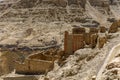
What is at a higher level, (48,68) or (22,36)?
(48,68)

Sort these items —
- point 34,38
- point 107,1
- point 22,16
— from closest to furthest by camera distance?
point 34,38
point 22,16
point 107,1

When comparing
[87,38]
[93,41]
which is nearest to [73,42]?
[87,38]

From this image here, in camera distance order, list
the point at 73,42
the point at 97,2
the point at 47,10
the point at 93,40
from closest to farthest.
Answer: the point at 93,40, the point at 73,42, the point at 47,10, the point at 97,2

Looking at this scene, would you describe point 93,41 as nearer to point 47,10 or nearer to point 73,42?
point 73,42

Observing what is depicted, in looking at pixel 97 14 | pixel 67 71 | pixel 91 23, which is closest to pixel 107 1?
pixel 97 14

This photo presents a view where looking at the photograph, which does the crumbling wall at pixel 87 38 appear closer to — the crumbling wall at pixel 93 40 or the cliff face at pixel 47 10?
the crumbling wall at pixel 93 40

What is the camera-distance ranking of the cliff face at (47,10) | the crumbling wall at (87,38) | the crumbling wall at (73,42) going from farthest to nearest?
the cliff face at (47,10) < the crumbling wall at (73,42) < the crumbling wall at (87,38)

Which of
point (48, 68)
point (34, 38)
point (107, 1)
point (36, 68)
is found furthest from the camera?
point (107, 1)

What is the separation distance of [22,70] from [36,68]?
1.45 m

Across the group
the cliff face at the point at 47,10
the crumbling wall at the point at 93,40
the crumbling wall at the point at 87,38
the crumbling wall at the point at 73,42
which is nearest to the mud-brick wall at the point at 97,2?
the cliff face at the point at 47,10

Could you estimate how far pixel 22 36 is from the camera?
7794cm

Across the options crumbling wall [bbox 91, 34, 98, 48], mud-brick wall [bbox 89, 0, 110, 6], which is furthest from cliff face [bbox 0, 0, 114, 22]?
crumbling wall [bbox 91, 34, 98, 48]

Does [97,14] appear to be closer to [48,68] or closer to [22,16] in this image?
[22,16]

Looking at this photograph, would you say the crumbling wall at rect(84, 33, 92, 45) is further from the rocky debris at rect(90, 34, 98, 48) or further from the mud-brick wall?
the mud-brick wall
